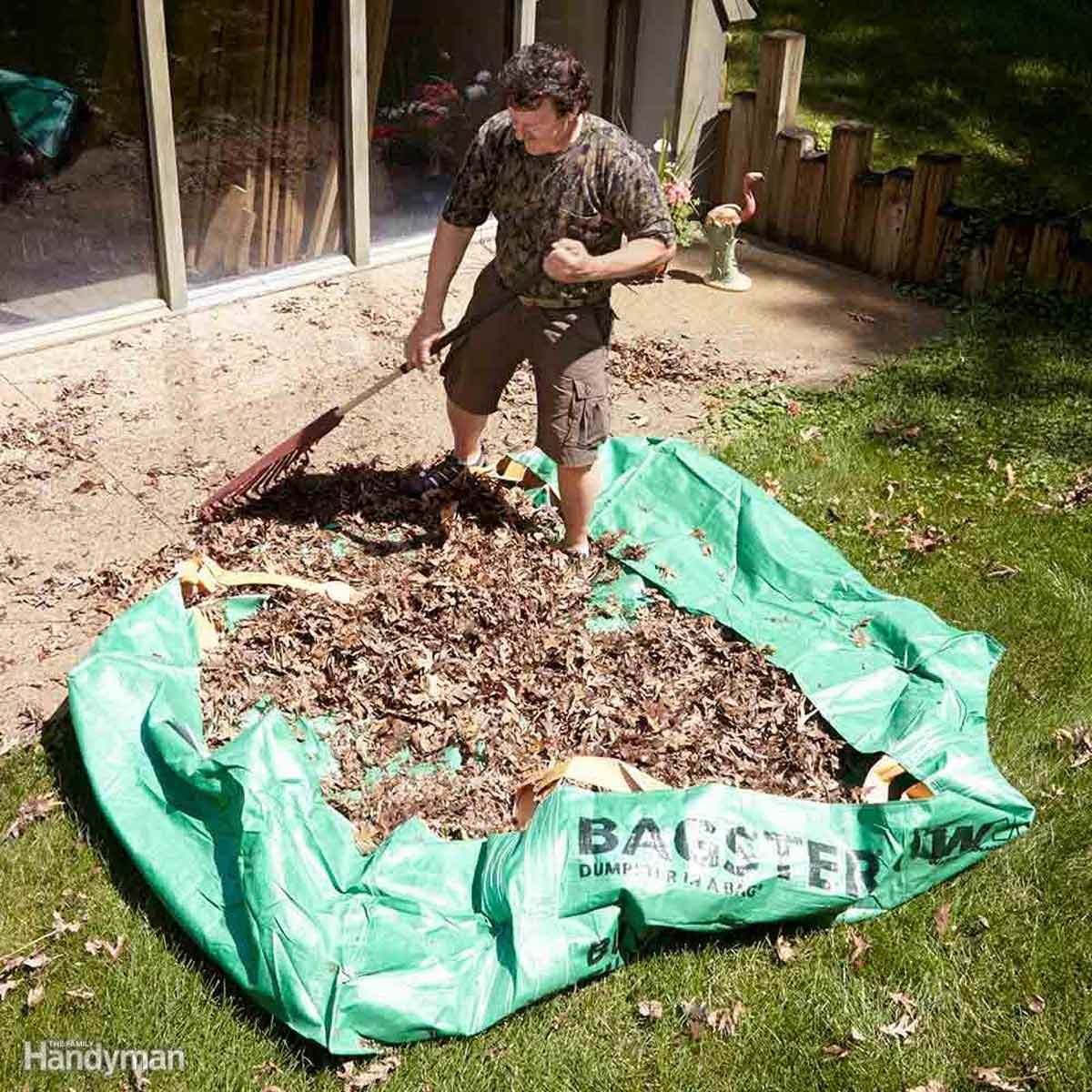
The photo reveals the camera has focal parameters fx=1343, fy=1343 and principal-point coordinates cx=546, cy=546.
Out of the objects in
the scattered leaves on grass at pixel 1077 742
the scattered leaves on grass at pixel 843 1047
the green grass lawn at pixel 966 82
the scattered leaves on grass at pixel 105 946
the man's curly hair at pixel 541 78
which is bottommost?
the scattered leaves on grass at pixel 843 1047

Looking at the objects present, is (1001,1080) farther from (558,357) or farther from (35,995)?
(558,357)

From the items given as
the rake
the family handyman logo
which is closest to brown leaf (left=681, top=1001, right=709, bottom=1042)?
the family handyman logo

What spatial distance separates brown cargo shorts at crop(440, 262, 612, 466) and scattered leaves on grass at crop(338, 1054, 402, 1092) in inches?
95.2

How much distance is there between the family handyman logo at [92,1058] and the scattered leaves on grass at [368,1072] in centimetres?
43

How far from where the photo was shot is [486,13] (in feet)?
27.2

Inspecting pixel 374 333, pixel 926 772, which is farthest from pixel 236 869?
pixel 374 333

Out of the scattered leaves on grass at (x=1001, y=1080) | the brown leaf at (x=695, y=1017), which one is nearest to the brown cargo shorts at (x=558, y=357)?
the brown leaf at (x=695, y=1017)

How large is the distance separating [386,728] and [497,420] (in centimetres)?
248

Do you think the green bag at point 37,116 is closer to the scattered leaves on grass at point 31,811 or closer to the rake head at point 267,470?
the rake head at point 267,470

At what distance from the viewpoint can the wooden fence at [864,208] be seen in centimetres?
822

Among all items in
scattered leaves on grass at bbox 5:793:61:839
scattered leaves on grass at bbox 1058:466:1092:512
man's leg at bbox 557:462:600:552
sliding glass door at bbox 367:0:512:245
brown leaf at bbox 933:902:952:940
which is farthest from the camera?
sliding glass door at bbox 367:0:512:245

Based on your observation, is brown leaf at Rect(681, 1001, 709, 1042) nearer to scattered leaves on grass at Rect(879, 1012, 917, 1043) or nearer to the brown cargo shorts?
scattered leaves on grass at Rect(879, 1012, 917, 1043)

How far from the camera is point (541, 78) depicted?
4.50 metres

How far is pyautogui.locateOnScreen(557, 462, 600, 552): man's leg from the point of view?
5234 millimetres
